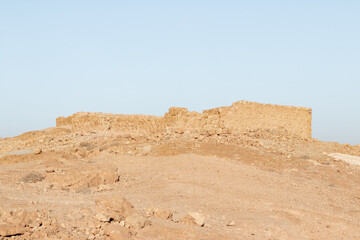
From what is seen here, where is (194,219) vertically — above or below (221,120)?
below

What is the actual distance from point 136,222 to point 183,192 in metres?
3.22

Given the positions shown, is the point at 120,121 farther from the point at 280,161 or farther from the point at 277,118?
the point at 280,161

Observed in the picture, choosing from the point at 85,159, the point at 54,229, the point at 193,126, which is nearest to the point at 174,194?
the point at 54,229

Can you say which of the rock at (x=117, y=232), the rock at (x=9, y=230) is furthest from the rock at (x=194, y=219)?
the rock at (x=9, y=230)

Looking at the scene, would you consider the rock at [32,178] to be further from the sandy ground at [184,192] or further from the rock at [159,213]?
the rock at [159,213]

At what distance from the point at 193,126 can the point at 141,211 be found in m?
13.2

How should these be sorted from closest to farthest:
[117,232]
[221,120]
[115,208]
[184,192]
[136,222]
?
[117,232]
[136,222]
[115,208]
[184,192]
[221,120]

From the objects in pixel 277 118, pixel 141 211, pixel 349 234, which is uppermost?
pixel 277 118

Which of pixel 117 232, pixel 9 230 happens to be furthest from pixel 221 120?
pixel 9 230

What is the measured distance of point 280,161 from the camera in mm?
13492

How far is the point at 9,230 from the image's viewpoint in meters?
4.37

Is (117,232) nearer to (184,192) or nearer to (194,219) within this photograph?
(194,219)

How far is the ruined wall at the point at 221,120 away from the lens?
62.0 ft

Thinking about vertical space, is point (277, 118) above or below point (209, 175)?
above
